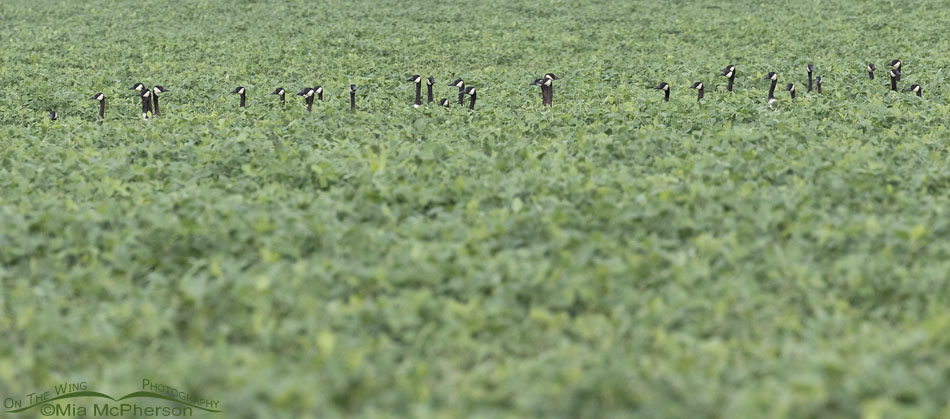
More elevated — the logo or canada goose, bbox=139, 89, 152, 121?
canada goose, bbox=139, 89, 152, 121

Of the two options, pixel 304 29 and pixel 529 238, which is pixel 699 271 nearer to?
pixel 529 238

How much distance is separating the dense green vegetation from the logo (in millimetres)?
79

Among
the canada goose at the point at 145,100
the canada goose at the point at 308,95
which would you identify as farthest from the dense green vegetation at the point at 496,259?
the canada goose at the point at 145,100

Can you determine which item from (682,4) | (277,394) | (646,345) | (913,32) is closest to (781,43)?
(913,32)

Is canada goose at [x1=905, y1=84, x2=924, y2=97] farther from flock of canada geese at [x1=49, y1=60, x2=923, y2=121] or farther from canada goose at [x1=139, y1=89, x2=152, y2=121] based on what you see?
canada goose at [x1=139, y1=89, x2=152, y2=121]

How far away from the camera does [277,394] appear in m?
4.32

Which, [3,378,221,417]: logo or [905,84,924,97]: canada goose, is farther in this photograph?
[905,84,924,97]: canada goose

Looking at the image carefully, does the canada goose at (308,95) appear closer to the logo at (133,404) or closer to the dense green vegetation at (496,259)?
the dense green vegetation at (496,259)

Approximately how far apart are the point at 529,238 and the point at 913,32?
2168 cm

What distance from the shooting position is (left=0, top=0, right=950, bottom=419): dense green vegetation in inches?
180

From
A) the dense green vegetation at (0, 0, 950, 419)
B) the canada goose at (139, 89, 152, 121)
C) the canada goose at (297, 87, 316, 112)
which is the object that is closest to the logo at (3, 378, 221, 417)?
the dense green vegetation at (0, 0, 950, 419)

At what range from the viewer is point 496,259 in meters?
6.16

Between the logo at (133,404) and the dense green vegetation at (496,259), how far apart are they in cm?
8

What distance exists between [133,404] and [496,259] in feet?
8.77
